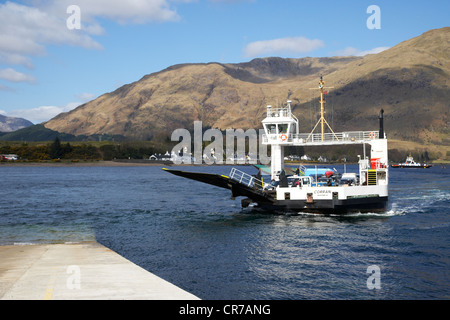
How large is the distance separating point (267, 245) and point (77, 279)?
50.7ft

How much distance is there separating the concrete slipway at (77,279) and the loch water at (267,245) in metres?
3.25

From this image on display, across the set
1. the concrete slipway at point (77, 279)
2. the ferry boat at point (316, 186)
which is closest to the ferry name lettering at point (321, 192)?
the ferry boat at point (316, 186)

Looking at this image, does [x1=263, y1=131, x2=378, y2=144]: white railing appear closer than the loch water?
No

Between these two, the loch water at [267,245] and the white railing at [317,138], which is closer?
the loch water at [267,245]

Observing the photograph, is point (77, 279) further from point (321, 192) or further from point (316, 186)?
point (316, 186)

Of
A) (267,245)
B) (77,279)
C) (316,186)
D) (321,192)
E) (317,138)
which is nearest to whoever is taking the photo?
(77,279)

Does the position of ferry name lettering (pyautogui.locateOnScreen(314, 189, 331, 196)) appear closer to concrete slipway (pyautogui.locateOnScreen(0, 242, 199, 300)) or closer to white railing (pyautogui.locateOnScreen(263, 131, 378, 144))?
white railing (pyautogui.locateOnScreen(263, 131, 378, 144))

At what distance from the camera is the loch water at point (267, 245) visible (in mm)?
18812

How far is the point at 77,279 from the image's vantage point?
48.8 ft

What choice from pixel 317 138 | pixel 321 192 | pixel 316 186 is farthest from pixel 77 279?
pixel 317 138

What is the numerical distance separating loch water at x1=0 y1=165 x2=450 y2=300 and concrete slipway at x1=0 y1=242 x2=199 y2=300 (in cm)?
325

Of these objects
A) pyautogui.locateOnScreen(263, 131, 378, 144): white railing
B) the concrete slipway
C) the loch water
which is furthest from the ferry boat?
the concrete slipway

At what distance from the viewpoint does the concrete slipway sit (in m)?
13.1

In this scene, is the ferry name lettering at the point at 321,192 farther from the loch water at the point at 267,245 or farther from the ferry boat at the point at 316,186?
the loch water at the point at 267,245
